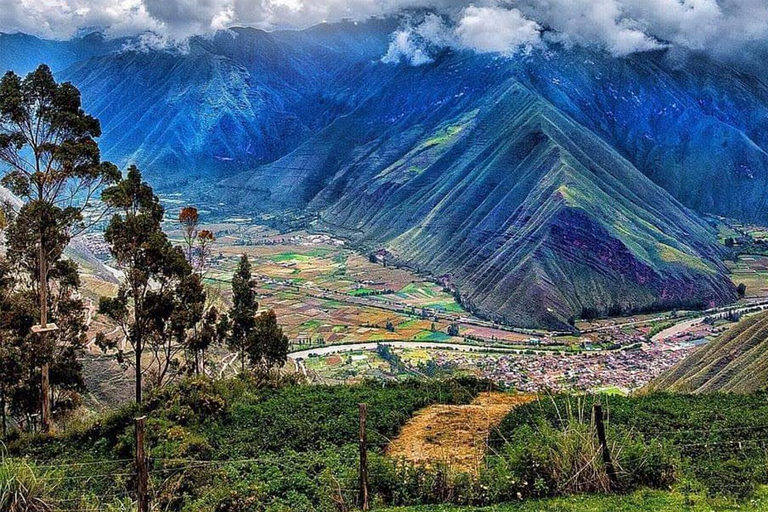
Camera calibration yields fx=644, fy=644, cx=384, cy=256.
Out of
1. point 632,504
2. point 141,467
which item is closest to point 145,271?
point 141,467

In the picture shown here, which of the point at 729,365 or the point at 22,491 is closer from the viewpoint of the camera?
the point at 22,491

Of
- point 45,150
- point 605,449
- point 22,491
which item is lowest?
point 605,449

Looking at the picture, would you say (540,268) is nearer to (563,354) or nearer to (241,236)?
(563,354)

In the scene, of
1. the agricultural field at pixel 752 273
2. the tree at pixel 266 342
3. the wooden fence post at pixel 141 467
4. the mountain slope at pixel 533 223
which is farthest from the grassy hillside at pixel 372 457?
the agricultural field at pixel 752 273

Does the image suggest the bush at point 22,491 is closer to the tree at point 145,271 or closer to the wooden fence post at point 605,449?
the wooden fence post at point 605,449

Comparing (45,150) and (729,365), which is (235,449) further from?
(729,365)

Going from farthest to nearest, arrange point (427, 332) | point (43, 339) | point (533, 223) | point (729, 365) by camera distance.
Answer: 1. point (533, 223)
2. point (427, 332)
3. point (729, 365)
4. point (43, 339)

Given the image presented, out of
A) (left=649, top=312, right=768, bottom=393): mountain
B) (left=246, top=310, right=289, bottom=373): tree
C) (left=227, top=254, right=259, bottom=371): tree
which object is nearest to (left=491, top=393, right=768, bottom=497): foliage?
(left=649, top=312, right=768, bottom=393): mountain
